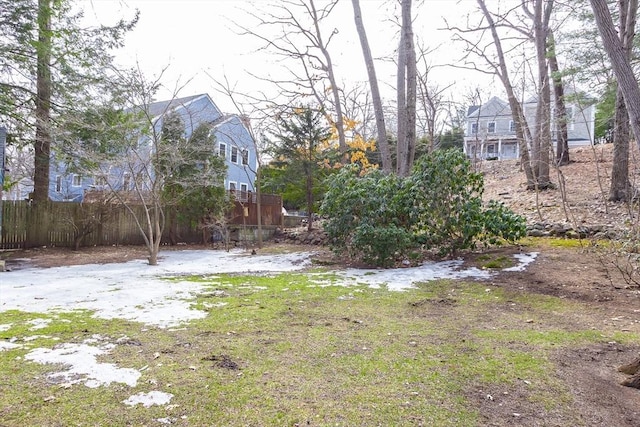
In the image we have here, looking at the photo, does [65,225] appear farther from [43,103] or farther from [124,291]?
[124,291]

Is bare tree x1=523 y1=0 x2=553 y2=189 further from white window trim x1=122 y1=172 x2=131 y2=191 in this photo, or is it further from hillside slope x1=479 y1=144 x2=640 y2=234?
white window trim x1=122 y1=172 x2=131 y2=191

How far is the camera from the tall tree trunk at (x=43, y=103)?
857 centimetres

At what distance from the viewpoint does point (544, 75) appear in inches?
464

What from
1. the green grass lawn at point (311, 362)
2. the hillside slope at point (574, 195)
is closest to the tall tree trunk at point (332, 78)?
the hillside slope at point (574, 195)

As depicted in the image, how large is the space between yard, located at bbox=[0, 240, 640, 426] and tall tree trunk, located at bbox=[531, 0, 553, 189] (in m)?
6.77

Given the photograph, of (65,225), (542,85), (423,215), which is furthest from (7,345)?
(542,85)

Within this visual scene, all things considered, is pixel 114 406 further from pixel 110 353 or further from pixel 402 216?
pixel 402 216

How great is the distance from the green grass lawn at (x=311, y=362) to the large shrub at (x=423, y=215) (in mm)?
2708

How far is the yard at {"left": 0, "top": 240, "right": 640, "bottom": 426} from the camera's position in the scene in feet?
7.07

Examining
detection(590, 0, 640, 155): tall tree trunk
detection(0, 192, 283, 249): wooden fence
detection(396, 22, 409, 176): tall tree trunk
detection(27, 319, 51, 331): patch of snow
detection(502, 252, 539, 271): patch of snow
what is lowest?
detection(27, 319, 51, 331): patch of snow

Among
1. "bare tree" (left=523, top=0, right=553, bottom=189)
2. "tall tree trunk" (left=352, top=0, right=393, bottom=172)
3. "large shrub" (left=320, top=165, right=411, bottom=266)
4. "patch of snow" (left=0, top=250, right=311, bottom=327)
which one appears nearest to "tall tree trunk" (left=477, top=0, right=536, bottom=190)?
"bare tree" (left=523, top=0, right=553, bottom=189)

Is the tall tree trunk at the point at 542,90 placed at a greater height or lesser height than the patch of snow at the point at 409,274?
greater

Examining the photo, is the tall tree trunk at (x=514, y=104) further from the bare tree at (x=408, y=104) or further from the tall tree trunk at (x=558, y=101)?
the bare tree at (x=408, y=104)

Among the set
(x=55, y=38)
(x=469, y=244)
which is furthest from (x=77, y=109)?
(x=469, y=244)
